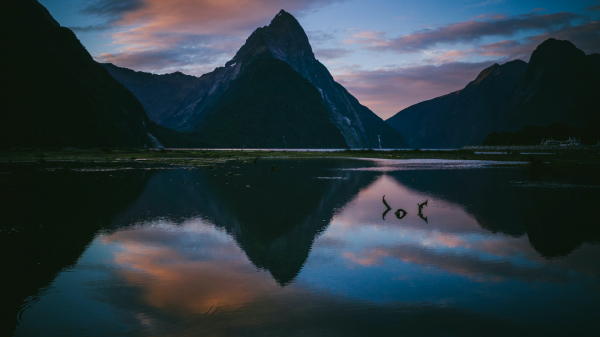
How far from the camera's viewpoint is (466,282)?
1131 cm

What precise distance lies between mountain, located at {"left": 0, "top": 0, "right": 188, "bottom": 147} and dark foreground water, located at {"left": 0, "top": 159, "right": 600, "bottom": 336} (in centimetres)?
13971

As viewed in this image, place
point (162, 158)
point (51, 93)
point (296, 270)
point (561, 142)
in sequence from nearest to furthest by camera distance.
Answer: point (296, 270) < point (162, 158) < point (51, 93) < point (561, 142)

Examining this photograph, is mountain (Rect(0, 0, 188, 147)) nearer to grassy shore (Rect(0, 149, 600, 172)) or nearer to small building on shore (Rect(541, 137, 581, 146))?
grassy shore (Rect(0, 149, 600, 172))

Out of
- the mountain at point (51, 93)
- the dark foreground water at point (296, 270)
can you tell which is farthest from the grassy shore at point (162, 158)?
the dark foreground water at point (296, 270)

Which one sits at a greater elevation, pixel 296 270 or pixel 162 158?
pixel 296 270

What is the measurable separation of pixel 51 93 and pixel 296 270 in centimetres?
17649

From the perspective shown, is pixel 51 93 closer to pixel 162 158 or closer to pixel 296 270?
pixel 162 158

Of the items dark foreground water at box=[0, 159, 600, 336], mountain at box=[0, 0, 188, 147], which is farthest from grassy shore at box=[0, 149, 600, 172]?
dark foreground water at box=[0, 159, 600, 336]

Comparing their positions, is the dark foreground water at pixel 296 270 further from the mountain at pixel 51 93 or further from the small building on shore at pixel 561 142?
the small building on shore at pixel 561 142

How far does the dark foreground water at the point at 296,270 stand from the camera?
8.70 meters

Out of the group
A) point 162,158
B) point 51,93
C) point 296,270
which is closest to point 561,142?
point 162,158

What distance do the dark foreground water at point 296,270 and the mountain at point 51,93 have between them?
139713 mm

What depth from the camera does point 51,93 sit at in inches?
6127

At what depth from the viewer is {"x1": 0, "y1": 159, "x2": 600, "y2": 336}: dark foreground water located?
343 inches
